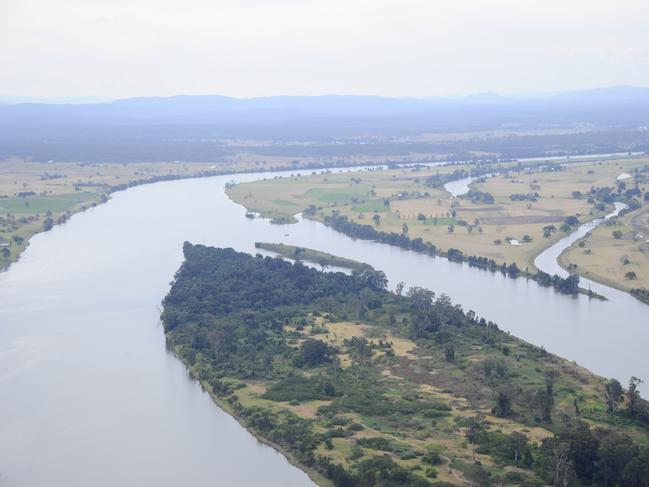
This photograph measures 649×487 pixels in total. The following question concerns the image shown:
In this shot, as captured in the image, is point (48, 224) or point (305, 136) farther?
point (305, 136)

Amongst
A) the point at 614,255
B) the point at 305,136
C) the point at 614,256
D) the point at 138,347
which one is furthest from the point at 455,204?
the point at 305,136

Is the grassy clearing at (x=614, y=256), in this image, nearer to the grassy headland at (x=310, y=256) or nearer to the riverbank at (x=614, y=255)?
the riverbank at (x=614, y=255)

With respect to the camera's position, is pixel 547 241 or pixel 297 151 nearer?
pixel 547 241

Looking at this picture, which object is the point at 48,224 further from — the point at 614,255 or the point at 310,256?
the point at 614,255

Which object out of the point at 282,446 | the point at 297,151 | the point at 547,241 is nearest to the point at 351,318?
→ the point at 282,446

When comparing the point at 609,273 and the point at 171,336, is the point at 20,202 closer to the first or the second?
the point at 171,336

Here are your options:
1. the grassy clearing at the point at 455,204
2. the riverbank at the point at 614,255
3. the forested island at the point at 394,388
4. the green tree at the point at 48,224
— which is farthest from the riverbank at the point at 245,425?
the green tree at the point at 48,224
